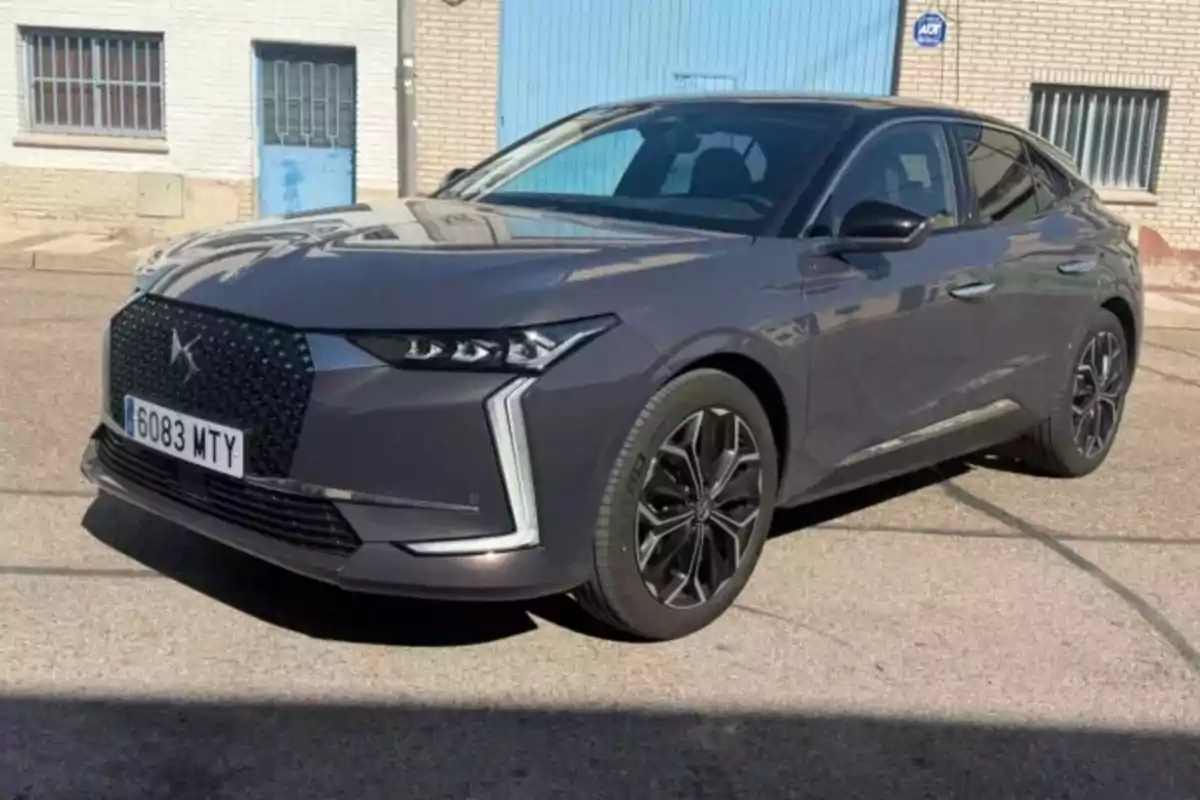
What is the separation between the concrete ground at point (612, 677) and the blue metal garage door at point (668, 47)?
33.1 ft

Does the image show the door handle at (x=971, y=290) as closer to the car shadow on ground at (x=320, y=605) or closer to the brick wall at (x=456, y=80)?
the car shadow on ground at (x=320, y=605)

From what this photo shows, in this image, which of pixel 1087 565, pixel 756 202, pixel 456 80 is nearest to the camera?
pixel 756 202

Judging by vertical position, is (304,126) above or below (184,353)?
above

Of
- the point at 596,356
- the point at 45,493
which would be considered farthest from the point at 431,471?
the point at 45,493

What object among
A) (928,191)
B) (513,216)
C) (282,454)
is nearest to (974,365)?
(928,191)

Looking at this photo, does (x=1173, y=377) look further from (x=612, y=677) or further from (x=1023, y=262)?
(x=612, y=677)

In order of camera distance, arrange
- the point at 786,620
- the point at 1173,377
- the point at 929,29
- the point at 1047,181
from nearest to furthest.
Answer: the point at 786,620
the point at 1047,181
the point at 1173,377
the point at 929,29

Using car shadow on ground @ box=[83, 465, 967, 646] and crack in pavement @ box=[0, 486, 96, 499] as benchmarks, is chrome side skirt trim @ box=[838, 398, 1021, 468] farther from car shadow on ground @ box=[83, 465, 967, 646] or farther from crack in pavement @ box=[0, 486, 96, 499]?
crack in pavement @ box=[0, 486, 96, 499]

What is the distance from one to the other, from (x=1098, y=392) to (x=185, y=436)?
418cm

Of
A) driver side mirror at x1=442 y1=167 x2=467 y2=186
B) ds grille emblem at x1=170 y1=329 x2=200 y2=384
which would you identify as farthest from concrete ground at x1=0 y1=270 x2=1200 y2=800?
driver side mirror at x1=442 y1=167 x2=467 y2=186

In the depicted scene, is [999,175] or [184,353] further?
[999,175]

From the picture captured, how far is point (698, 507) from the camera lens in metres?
Result: 3.87

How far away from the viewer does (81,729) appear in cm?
322

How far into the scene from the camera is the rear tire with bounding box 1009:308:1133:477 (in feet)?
18.9
